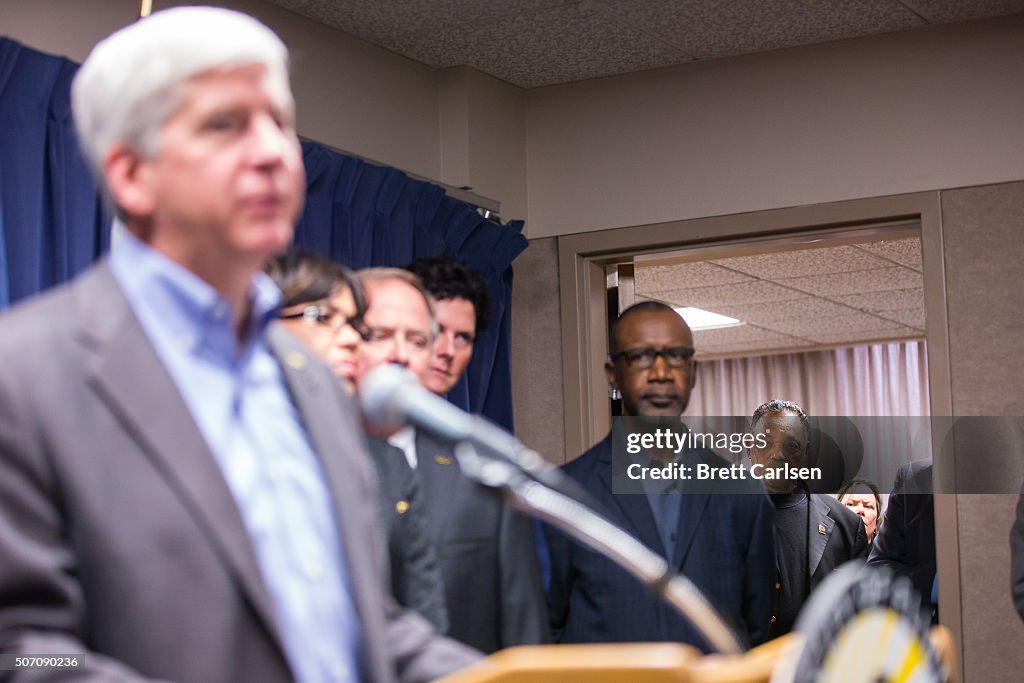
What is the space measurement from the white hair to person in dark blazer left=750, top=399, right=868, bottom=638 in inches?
93.7

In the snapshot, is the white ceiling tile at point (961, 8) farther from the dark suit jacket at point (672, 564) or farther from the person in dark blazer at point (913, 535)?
the dark suit jacket at point (672, 564)

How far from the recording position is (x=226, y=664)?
0.87 metres

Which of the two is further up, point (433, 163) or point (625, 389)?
point (433, 163)

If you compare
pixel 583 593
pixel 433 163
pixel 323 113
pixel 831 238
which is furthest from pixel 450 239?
pixel 583 593

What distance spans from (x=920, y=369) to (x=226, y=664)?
29.2 ft

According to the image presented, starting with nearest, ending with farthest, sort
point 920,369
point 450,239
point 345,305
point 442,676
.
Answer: point 442,676
point 345,305
point 450,239
point 920,369

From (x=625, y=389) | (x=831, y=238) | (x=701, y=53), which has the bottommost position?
(x=625, y=389)

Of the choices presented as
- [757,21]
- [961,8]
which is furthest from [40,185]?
[961,8]

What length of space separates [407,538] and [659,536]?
2.38ft

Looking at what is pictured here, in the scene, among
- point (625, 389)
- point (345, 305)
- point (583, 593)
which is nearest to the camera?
point (345, 305)

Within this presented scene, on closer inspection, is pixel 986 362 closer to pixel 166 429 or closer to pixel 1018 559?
pixel 1018 559

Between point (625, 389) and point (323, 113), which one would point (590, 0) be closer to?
point (323, 113)

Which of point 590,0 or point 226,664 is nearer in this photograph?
point 226,664

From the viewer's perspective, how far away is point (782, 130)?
3.79 meters
